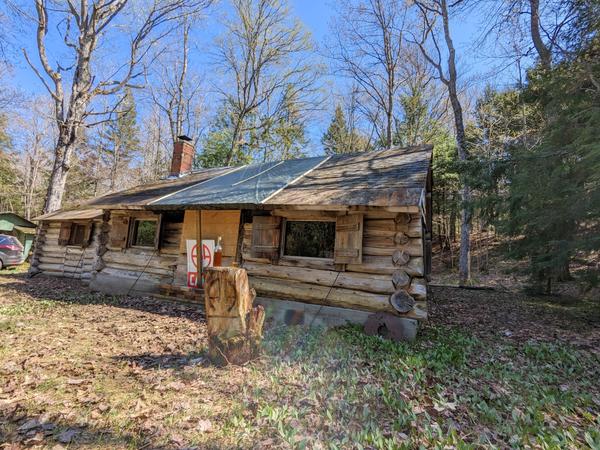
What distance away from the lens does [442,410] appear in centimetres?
311

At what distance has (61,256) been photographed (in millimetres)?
12492

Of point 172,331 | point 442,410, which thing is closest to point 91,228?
point 172,331

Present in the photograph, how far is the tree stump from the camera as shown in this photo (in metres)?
3.92

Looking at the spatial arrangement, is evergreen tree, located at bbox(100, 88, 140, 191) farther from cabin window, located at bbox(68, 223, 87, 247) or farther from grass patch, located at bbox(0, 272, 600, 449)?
grass patch, located at bbox(0, 272, 600, 449)

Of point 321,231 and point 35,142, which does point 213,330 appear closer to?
point 321,231

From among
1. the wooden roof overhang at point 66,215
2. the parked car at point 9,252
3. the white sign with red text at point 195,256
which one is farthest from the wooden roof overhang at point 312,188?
the parked car at point 9,252

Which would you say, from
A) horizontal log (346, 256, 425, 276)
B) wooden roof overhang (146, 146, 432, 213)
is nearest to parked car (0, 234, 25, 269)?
wooden roof overhang (146, 146, 432, 213)

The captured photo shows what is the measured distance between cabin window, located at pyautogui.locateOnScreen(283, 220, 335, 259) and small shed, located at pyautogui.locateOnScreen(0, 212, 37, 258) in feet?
65.7

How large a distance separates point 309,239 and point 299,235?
25cm

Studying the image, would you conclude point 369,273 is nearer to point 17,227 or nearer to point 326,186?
point 326,186

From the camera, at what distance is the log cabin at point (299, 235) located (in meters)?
5.58

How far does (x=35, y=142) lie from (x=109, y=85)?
20103 mm

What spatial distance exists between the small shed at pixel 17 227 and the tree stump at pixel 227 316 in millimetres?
21082

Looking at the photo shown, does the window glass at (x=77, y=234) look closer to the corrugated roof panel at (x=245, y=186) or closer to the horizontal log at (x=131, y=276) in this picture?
the horizontal log at (x=131, y=276)
